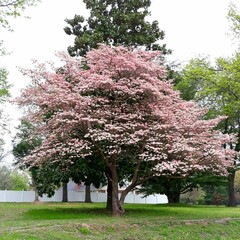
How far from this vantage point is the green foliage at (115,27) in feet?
61.8

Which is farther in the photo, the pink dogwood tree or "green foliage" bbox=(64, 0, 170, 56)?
"green foliage" bbox=(64, 0, 170, 56)

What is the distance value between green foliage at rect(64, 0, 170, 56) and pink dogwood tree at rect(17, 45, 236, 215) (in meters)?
3.98

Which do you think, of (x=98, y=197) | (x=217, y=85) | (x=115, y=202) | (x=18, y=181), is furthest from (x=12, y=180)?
(x=115, y=202)

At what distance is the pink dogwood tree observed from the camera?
13383 millimetres

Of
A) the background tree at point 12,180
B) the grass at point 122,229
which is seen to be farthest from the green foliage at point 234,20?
the background tree at point 12,180

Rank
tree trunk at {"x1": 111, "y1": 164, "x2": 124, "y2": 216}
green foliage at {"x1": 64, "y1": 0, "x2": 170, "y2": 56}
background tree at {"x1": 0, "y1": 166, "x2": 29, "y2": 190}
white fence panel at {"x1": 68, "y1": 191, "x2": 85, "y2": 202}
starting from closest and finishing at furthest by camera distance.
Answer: tree trunk at {"x1": 111, "y1": 164, "x2": 124, "y2": 216} < green foliage at {"x1": 64, "y1": 0, "x2": 170, "y2": 56} < white fence panel at {"x1": 68, "y1": 191, "x2": 85, "y2": 202} < background tree at {"x1": 0, "y1": 166, "x2": 29, "y2": 190}

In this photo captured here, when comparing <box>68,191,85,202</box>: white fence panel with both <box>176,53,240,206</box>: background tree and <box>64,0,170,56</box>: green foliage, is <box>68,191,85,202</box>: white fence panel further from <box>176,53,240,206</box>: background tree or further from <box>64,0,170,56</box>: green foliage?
<box>64,0,170,56</box>: green foliage

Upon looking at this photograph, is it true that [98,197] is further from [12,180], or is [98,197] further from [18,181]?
[12,180]

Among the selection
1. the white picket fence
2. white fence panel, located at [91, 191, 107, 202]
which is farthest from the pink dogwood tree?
white fence panel, located at [91, 191, 107, 202]

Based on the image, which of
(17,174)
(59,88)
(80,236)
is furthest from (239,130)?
(17,174)

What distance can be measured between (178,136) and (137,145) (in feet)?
5.49

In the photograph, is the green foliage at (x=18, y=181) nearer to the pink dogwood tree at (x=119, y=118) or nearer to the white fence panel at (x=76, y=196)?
the white fence panel at (x=76, y=196)

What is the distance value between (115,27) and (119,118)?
745 cm

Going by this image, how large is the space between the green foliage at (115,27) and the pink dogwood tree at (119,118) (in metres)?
3.98
